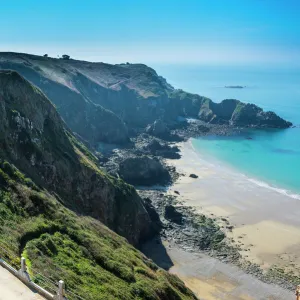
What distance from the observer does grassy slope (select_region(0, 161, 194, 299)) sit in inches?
883

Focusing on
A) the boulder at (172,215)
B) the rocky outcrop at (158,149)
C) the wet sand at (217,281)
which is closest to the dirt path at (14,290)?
the wet sand at (217,281)

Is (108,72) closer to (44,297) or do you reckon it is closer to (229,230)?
(229,230)

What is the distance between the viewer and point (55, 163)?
43.2m

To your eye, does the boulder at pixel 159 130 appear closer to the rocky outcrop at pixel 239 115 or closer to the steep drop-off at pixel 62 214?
the rocky outcrop at pixel 239 115

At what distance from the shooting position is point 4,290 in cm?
1519

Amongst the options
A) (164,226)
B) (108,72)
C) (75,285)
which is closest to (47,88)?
(108,72)

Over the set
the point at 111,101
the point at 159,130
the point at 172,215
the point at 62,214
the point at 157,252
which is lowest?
the point at 157,252

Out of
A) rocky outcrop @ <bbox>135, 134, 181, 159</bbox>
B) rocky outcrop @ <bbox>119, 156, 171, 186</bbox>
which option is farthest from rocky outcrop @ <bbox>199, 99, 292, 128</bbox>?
rocky outcrop @ <bbox>119, 156, 171, 186</bbox>

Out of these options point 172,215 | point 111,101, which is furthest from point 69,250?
point 111,101

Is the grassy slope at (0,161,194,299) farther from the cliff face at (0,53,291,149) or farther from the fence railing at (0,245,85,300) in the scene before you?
the cliff face at (0,53,291,149)

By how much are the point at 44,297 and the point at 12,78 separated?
35993mm

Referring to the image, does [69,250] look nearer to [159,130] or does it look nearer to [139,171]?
[139,171]

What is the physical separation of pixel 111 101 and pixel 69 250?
366ft

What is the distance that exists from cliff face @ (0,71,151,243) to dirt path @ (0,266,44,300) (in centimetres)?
2106
